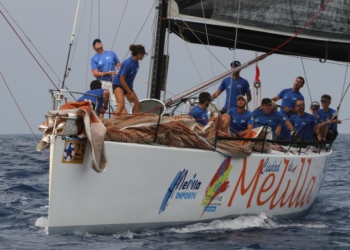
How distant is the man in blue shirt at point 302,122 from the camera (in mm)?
10508

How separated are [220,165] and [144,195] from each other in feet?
3.74

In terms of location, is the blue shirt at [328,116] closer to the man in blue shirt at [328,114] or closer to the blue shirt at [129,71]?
the man in blue shirt at [328,114]

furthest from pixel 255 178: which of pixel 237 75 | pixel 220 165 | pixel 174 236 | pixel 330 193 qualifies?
pixel 330 193

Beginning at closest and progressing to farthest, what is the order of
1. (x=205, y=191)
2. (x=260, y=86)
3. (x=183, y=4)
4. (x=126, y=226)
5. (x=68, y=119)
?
(x=68, y=119) → (x=126, y=226) → (x=205, y=191) → (x=183, y=4) → (x=260, y=86)

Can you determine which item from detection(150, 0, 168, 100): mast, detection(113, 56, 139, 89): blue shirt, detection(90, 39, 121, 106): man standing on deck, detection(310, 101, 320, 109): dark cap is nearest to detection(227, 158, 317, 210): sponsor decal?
detection(310, 101, 320, 109): dark cap

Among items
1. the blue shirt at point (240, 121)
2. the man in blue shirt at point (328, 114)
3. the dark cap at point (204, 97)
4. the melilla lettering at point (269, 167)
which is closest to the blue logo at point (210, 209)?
the melilla lettering at point (269, 167)

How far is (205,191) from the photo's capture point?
8.24 meters

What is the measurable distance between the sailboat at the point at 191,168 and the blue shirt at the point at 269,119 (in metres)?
0.38

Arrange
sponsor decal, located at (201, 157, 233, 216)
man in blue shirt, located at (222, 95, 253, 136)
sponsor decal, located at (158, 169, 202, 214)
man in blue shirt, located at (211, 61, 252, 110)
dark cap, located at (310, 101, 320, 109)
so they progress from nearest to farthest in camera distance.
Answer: sponsor decal, located at (158, 169, 202, 214) → sponsor decal, located at (201, 157, 233, 216) → man in blue shirt, located at (222, 95, 253, 136) → man in blue shirt, located at (211, 61, 252, 110) → dark cap, located at (310, 101, 320, 109)

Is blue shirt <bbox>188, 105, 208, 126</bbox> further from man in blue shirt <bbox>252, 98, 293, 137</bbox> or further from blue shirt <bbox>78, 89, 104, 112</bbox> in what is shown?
blue shirt <bbox>78, 89, 104, 112</bbox>

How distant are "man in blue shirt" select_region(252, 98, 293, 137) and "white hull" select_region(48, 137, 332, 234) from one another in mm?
487

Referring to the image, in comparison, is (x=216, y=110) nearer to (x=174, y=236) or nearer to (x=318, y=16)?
(x=174, y=236)

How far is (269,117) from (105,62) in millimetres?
2353

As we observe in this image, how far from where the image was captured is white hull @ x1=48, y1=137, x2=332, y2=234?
708 cm
